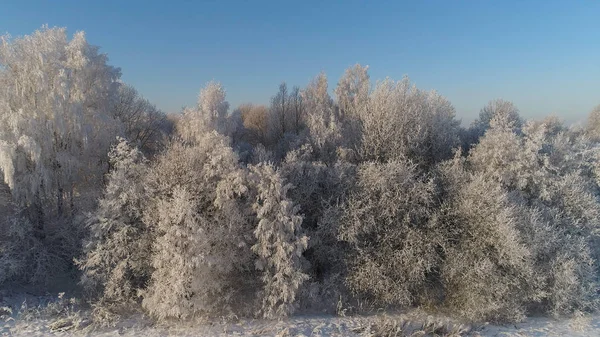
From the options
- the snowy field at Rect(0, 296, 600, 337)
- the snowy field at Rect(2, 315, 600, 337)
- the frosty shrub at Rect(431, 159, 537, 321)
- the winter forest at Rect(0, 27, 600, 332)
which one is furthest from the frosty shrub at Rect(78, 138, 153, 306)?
the frosty shrub at Rect(431, 159, 537, 321)

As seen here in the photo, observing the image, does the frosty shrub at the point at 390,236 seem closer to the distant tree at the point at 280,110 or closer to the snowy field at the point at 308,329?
the snowy field at the point at 308,329

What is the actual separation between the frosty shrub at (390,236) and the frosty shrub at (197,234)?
453 cm

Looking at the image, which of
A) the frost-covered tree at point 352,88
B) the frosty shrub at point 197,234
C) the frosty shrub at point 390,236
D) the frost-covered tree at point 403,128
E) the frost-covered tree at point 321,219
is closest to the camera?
the frosty shrub at point 197,234

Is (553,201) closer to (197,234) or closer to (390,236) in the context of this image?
(390,236)

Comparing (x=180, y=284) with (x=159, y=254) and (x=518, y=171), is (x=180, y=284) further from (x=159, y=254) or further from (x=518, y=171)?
(x=518, y=171)

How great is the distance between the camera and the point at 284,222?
1392cm

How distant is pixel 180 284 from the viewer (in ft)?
42.2

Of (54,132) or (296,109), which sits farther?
(296,109)

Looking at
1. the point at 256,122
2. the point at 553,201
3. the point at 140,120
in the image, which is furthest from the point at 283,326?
the point at 256,122

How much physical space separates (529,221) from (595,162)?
8.07 meters

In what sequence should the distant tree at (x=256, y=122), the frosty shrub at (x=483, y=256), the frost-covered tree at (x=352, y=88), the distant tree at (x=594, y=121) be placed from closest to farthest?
the frosty shrub at (x=483, y=256), the frost-covered tree at (x=352, y=88), the distant tree at (x=256, y=122), the distant tree at (x=594, y=121)

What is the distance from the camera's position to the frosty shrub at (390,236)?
14.8m

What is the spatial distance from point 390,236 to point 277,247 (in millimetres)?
4932

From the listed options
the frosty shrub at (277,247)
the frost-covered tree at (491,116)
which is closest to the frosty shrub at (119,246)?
the frosty shrub at (277,247)
